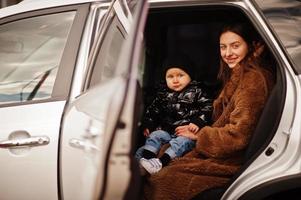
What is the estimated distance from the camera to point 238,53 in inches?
131

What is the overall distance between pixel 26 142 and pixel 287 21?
4.63ft

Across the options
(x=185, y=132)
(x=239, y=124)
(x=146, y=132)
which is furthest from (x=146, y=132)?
(x=239, y=124)

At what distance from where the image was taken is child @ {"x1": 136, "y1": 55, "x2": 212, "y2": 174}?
11.7 feet

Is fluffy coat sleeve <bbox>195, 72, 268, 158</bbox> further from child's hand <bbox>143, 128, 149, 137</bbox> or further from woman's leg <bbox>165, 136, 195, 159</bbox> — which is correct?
child's hand <bbox>143, 128, 149, 137</bbox>

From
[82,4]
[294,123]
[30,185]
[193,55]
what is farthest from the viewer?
[193,55]

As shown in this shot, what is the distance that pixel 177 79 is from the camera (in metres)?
3.88

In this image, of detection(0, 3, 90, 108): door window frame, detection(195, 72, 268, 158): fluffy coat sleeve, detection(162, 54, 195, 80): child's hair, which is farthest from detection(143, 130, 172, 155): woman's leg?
detection(0, 3, 90, 108): door window frame

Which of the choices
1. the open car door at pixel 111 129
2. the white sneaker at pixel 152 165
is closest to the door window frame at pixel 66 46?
the open car door at pixel 111 129

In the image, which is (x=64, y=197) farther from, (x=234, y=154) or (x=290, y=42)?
(x=290, y=42)

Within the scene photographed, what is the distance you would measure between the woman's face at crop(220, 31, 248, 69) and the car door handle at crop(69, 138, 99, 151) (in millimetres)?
1190

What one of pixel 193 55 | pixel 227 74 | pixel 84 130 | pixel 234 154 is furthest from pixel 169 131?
pixel 84 130

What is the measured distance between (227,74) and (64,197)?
144 cm

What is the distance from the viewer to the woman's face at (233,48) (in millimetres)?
3332

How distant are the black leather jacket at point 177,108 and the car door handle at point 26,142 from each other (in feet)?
3.70
